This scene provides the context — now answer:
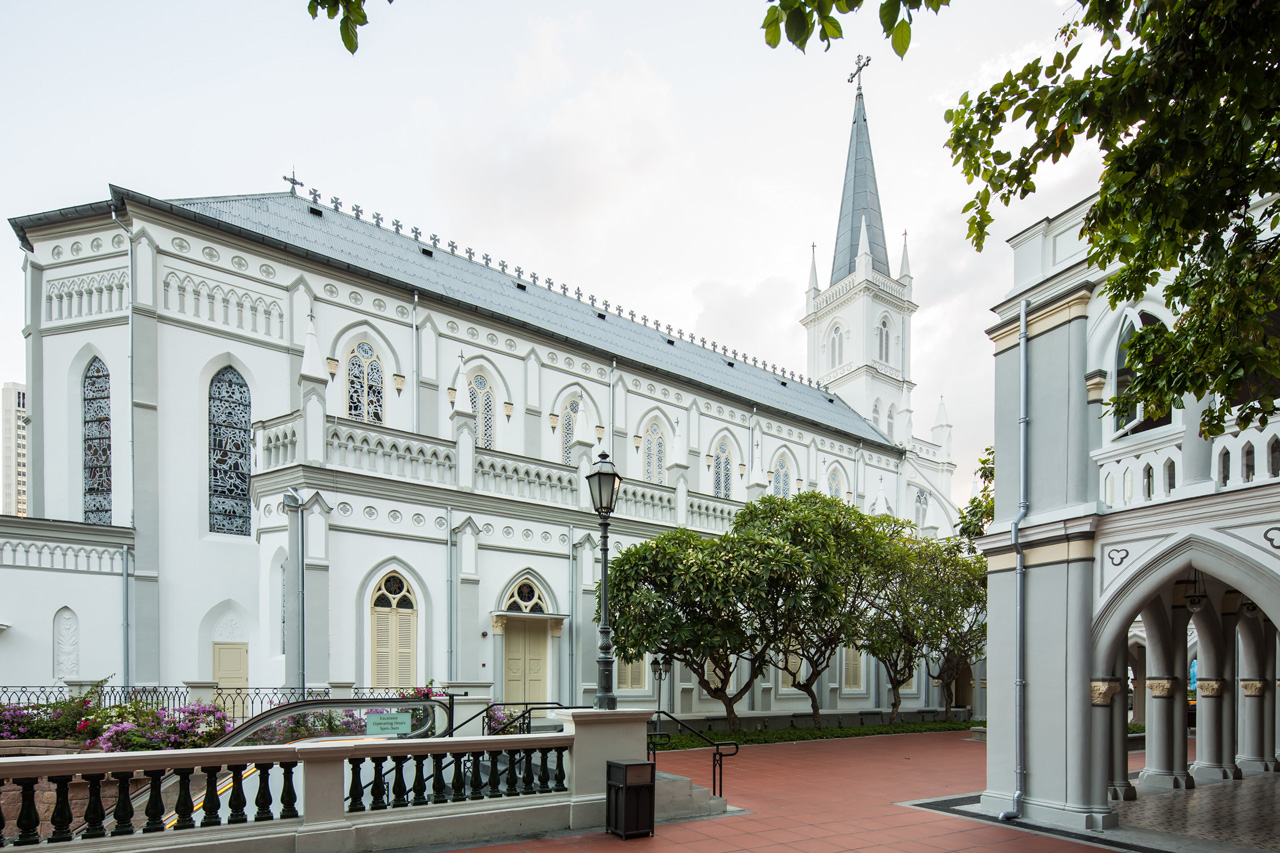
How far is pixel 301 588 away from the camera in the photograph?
54.6 ft

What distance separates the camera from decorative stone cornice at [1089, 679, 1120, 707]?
10438mm

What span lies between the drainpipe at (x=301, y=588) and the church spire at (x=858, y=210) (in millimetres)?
35294

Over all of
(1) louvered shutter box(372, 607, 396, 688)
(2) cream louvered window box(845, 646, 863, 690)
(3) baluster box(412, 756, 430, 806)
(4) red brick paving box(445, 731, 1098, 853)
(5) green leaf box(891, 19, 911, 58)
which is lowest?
(2) cream louvered window box(845, 646, 863, 690)

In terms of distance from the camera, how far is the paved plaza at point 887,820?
31.8 feet

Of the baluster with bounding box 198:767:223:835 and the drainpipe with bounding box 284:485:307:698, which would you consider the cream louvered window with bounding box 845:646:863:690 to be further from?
the baluster with bounding box 198:767:223:835

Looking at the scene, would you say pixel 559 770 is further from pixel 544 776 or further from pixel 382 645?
pixel 382 645

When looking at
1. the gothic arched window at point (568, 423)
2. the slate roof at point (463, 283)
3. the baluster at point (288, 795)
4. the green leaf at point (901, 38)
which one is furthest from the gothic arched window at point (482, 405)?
the green leaf at point (901, 38)

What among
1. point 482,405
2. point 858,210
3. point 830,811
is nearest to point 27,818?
point 830,811

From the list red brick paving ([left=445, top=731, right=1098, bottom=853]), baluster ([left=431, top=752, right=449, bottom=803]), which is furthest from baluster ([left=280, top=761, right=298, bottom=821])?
red brick paving ([left=445, top=731, right=1098, bottom=853])

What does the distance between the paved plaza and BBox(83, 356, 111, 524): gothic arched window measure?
45.2 feet

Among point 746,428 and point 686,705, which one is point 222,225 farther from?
point 746,428

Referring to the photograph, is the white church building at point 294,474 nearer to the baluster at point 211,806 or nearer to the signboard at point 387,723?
the signboard at point 387,723

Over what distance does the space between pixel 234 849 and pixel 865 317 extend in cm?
4048

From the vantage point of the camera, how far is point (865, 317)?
143 feet
